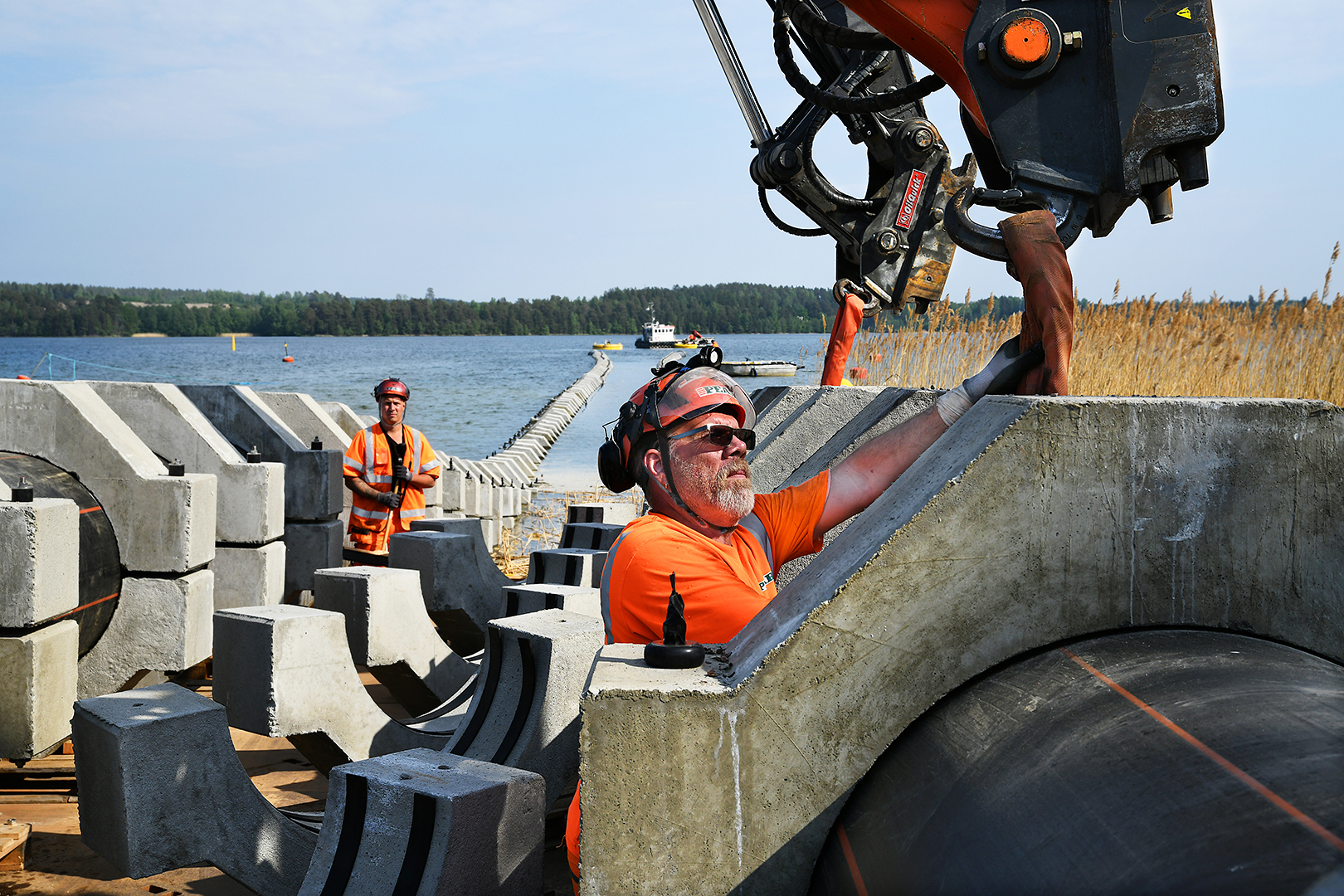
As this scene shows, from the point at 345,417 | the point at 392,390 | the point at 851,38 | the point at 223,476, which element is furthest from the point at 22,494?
the point at 345,417

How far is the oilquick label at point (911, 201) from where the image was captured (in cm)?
774

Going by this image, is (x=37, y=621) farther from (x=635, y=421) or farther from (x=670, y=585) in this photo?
(x=670, y=585)

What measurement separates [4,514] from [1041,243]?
4386 mm

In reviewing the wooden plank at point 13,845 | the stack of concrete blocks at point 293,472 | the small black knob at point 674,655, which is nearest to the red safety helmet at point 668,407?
the small black knob at point 674,655

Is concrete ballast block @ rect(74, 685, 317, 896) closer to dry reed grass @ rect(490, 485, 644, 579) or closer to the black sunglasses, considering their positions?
the black sunglasses

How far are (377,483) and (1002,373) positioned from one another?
7.06 metres

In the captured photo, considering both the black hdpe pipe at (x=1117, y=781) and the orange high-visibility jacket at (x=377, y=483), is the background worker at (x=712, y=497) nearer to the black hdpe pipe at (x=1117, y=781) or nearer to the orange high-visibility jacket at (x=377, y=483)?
the black hdpe pipe at (x=1117, y=781)

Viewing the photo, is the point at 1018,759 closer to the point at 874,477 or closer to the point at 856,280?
the point at 874,477

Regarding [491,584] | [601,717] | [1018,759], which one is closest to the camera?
[1018,759]

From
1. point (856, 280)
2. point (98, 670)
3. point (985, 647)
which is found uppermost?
point (856, 280)

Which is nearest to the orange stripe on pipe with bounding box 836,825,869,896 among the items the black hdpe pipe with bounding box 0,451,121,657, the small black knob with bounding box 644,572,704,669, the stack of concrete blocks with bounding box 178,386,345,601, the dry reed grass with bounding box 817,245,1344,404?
the small black knob with bounding box 644,572,704,669

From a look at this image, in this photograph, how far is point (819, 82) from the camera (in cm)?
787

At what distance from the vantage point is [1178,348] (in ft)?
23.4

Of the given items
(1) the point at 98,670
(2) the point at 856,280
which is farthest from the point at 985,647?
(2) the point at 856,280
